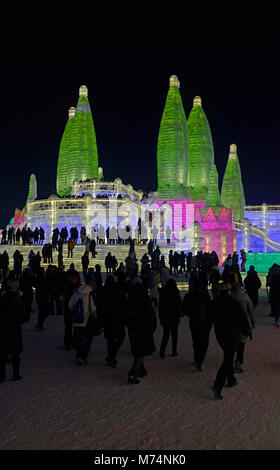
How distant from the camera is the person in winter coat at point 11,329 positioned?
21.2 ft

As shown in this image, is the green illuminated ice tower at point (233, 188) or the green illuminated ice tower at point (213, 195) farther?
the green illuminated ice tower at point (233, 188)

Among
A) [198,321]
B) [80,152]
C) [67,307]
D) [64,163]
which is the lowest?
[198,321]

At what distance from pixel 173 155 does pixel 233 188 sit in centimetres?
1389

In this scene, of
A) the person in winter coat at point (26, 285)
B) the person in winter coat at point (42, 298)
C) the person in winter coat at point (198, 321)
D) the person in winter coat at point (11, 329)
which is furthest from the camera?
the person in winter coat at point (26, 285)

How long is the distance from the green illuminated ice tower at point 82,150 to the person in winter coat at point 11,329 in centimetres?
5352

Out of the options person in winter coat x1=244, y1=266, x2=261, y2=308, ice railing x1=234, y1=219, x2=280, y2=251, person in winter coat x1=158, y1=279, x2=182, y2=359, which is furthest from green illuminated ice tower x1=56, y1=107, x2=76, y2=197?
person in winter coat x1=158, y1=279, x2=182, y2=359

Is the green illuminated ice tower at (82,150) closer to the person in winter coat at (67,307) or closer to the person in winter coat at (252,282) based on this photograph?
the person in winter coat at (252,282)

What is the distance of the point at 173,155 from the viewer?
54.6 meters

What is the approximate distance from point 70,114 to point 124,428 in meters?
64.3

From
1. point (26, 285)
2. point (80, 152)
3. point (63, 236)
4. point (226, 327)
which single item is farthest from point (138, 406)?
point (80, 152)

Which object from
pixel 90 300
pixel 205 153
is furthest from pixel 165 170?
pixel 90 300

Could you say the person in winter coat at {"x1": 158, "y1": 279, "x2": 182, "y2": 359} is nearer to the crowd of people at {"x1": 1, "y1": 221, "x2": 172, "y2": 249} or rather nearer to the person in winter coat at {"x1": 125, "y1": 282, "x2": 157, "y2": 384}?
the person in winter coat at {"x1": 125, "y1": 282, "x2": 157, "y2": 384}

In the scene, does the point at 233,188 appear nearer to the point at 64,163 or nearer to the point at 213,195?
the point at 213,195

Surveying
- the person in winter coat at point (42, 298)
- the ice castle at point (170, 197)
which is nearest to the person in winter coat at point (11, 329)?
the person in winter coat at point (42, 298)
